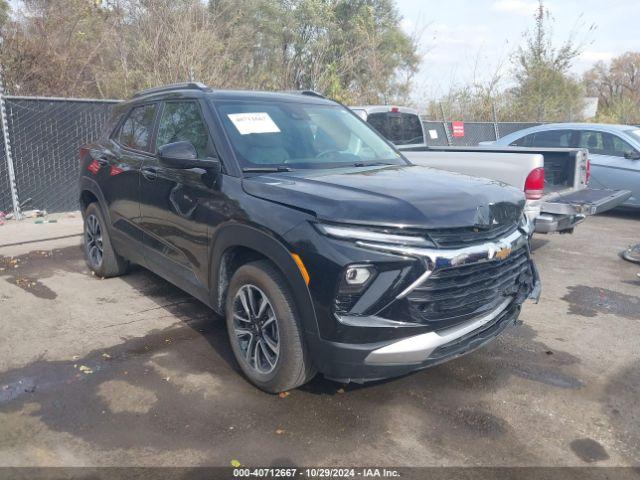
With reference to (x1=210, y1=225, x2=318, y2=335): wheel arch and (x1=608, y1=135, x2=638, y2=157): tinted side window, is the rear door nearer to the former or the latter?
(x1=210, y1=225, x2=318, y2=335): wheel arch

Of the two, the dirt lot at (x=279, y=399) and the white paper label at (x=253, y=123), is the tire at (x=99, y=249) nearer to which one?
the dirt lot at (x=279, y=399)

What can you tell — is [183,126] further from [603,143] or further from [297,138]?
[603,143]

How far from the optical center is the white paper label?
152 inches

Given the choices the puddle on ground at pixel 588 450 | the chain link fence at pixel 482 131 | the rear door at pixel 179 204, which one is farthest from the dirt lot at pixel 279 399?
the chain link fence at pixel 482 131

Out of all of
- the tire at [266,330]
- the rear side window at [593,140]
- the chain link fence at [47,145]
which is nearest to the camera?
the tire at [266,330]

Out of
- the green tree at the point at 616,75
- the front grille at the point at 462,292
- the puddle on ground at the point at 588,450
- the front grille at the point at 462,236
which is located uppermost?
the green tree at the point at 616,75

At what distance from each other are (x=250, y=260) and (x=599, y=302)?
12.2 feet

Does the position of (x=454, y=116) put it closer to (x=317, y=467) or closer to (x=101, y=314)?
(x=101, y=314)

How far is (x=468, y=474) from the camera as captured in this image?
2.69m

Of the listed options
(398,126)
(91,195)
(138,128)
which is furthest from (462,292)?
(398,126)

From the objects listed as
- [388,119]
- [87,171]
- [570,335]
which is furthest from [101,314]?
[388,119]

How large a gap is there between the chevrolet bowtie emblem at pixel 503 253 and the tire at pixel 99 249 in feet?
13.0

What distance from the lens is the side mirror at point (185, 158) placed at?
3.62 meters

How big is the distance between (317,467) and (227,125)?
2.32m
